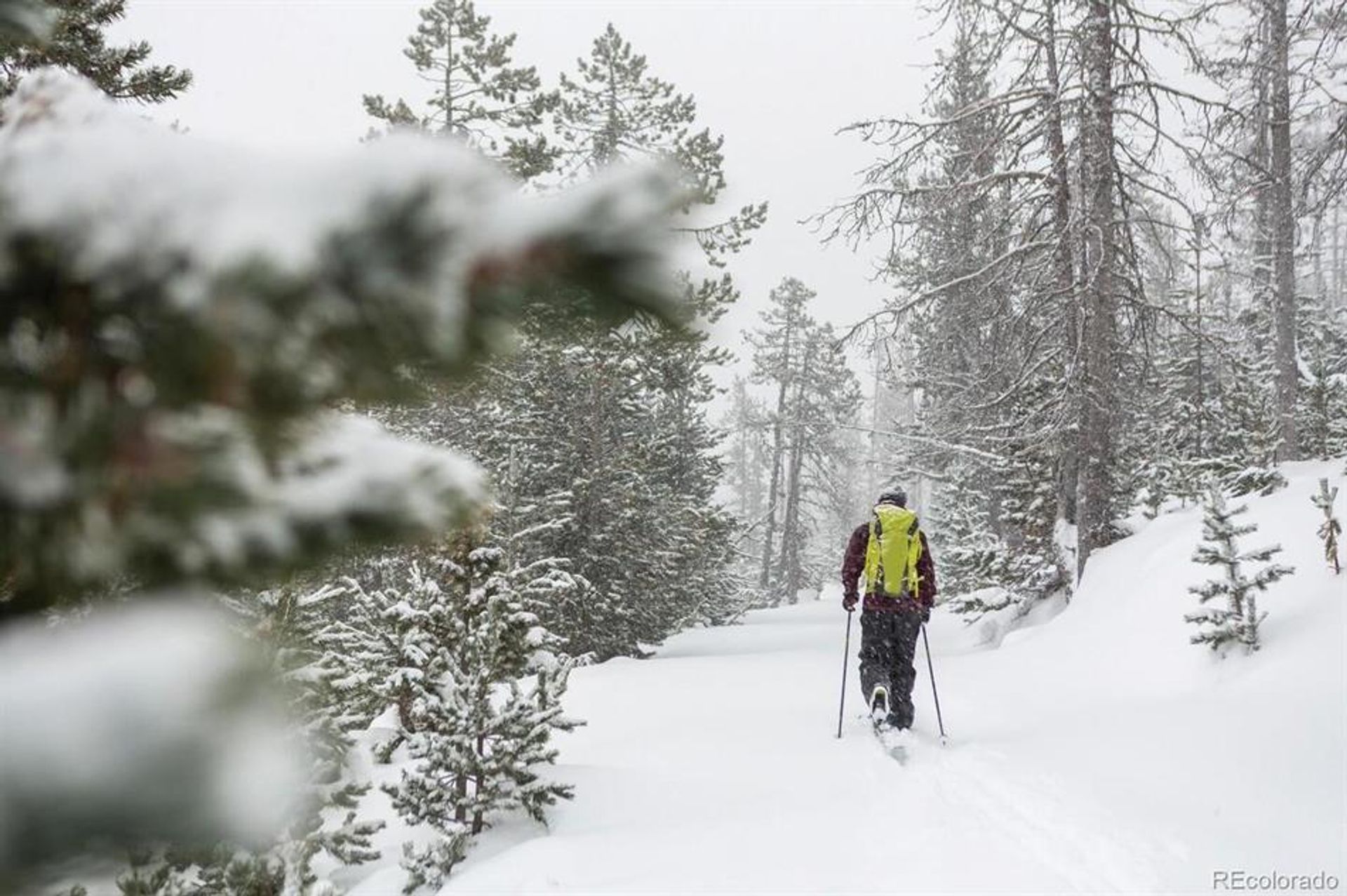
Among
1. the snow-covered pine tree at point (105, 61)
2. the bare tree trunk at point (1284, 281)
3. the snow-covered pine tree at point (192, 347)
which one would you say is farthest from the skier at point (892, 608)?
the bare tree trunk at point (1284, 281)

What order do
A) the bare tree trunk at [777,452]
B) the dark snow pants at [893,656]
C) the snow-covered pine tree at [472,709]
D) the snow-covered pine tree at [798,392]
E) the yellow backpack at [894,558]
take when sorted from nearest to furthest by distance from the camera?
the snow-covered pine tree at [472,709] < the dark snow pants at [893,656] < the yellow backpack at [894,558] < the snow-covered pine tree at [798,392] < the bare tree trunk at [777,452]

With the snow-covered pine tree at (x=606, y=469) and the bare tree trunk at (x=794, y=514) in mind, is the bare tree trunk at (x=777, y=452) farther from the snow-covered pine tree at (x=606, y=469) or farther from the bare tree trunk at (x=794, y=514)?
the snow-covered pine tree at (x=606, y=469)

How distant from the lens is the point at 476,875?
4.64 metres

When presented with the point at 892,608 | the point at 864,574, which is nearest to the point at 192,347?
the point at 892,608

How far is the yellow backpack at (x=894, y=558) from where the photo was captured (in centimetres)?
751

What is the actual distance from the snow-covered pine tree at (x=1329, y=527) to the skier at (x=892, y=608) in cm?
324

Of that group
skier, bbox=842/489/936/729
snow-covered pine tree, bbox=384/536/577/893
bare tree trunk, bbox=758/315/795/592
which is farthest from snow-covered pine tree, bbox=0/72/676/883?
bare tree trunk, bbox=758/315/795/592

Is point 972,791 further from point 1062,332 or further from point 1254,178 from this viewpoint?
point 1254,178

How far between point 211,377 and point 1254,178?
85.6ft

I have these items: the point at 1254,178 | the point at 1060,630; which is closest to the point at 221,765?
the point at 1060,630

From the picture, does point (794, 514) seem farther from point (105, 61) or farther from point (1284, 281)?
point (105, 61)

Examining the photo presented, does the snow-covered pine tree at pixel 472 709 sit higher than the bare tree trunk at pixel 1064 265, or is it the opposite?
the bare tree trunk at pixel 1064 265

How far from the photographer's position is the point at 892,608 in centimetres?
755

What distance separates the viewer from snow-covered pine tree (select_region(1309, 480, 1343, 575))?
694 cm
